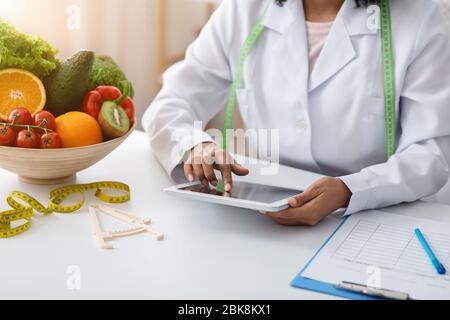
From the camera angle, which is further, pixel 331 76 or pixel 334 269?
pixel 331 76

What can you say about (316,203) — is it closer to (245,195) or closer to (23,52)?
(245,195)

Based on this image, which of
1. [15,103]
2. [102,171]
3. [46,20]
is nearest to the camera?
[15,103]

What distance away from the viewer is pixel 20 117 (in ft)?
3.68

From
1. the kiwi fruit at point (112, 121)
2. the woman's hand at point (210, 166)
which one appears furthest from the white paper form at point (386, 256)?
the kiwi fruit at point (112, 121)

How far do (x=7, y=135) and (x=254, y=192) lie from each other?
457 mm

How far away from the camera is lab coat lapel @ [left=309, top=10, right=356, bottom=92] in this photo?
52.2 inches

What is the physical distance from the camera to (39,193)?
3.88 feet

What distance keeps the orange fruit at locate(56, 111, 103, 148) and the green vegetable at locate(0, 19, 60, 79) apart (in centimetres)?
11

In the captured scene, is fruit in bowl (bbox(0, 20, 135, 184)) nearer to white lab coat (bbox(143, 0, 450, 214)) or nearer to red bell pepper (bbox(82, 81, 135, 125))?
red bell pepper (bbox(82, 81, 135, 125))

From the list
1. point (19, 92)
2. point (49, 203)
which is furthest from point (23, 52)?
point (49, 203)

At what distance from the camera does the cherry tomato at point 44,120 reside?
1.12 m

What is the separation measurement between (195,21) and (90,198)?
2.03 metres
